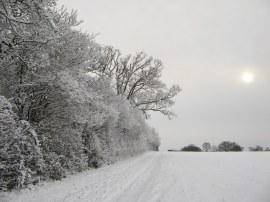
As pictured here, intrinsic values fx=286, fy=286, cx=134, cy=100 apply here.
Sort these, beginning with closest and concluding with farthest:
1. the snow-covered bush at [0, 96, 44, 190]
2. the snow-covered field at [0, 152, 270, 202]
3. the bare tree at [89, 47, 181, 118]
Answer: the snow-covered field at [0, 152, 270, 202] < the snow-covered bush at [0, 96, 44, 190] < the bare tree at [89, 47, 181, 118]

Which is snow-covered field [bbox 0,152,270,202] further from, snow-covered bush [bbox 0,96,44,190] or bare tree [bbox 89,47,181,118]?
bare tree [bbox 89,47,181,118]

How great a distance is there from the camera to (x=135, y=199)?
881cm

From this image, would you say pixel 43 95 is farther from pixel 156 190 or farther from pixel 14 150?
pixel 156 190

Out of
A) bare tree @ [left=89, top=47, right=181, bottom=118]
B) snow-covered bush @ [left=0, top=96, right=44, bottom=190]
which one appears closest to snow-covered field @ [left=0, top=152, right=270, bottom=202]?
snow-covered bush @ [left=0, top=96, right=44, bottom=190]

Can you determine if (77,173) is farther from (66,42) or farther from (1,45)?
(1,45)

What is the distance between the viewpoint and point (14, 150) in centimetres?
1022

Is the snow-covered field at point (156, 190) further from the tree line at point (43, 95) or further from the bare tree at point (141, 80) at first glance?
the bare tree at point (141, 80)

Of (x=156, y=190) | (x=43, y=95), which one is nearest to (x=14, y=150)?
(x=43, y=95)

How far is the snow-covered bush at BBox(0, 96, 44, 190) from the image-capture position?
31.6 ft

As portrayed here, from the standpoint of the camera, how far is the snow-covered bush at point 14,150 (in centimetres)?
962

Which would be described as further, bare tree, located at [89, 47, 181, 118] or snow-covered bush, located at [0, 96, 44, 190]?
bare tree, located at [89, 47, 181, 118]

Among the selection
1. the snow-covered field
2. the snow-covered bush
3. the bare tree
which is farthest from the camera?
the bare tree

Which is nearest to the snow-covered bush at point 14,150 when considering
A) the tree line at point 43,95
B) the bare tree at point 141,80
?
the tree line at point 43,95

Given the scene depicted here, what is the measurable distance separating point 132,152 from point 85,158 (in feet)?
59.0
